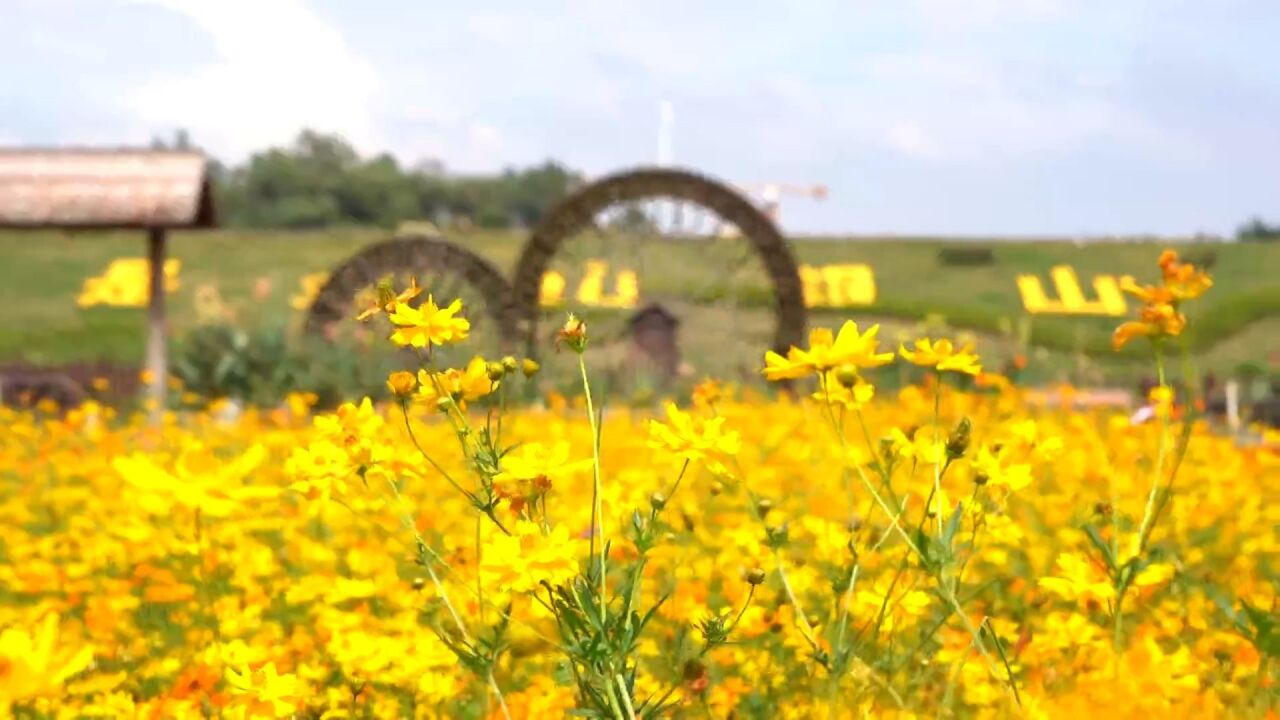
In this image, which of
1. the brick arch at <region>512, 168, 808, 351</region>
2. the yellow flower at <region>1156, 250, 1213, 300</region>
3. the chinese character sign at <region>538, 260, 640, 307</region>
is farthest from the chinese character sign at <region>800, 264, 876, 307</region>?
the yellow flower at <region>1156, 250, 1213, 300</region>

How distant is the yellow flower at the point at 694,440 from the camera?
154 cm

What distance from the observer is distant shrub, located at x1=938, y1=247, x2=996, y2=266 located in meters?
27.5

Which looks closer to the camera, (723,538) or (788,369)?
(788,369)

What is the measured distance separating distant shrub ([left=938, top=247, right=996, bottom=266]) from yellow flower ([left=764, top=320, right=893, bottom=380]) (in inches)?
1050

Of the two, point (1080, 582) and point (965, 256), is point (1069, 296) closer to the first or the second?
point (965, 256)

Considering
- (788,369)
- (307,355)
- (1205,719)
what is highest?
(788,369)

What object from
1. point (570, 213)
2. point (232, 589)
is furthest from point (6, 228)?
point (232, 589)

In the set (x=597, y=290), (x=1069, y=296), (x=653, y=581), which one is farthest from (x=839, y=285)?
(x=653, y=581)

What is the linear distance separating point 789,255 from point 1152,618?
10.7 m

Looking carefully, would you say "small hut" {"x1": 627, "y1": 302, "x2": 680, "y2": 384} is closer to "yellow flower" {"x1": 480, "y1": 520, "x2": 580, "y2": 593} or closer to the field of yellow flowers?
the field of yellow flowers

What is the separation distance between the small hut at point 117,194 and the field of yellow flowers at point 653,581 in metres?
5.65

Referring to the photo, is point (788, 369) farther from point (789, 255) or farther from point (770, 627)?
point (789, 255)

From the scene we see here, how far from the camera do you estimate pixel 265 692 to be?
1.61 meters

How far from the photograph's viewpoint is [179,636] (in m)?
3.24
